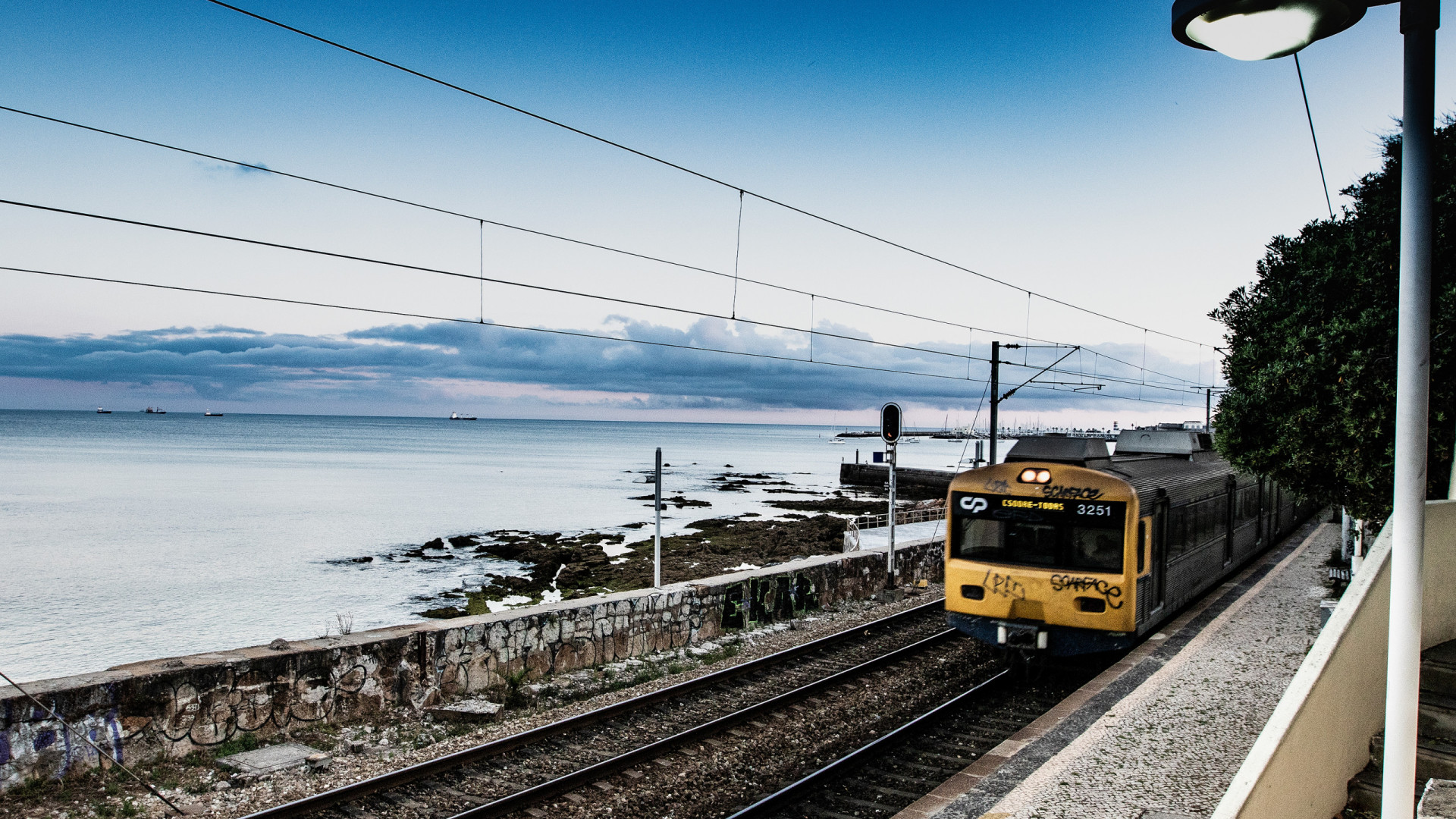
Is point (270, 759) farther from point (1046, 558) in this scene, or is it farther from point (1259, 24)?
point (1259, 24)

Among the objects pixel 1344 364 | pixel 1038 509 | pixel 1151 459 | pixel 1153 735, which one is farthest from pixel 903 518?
pixel 1153 735

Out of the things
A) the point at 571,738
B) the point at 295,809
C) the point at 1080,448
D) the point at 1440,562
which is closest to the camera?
the point at 295,809

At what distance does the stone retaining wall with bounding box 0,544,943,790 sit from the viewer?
6734 millimetres

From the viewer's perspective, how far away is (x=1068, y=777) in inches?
259

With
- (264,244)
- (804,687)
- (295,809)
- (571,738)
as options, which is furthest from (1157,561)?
(264,244)

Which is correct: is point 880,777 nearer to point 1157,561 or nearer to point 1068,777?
point 1068,777

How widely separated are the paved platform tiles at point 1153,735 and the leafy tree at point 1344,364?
8.25ft

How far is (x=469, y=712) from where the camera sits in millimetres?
8773

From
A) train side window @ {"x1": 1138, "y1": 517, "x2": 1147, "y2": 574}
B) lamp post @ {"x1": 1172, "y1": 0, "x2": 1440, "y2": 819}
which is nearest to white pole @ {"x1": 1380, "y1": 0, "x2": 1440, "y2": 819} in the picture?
lamp post @ {"x1": 1172, "y1": 0, "x2": 1440, "y2": 819}

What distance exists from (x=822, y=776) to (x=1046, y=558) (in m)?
4.45

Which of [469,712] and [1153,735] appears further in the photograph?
[469,712]

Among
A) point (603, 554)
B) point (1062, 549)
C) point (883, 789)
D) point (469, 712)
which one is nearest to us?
point (883, 789)

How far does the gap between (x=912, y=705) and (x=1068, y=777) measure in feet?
10.3

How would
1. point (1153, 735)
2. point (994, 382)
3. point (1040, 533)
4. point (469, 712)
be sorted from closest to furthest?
point (1153, 735) < point (469, 712) < point (1040, 533) < point (994, 382)
